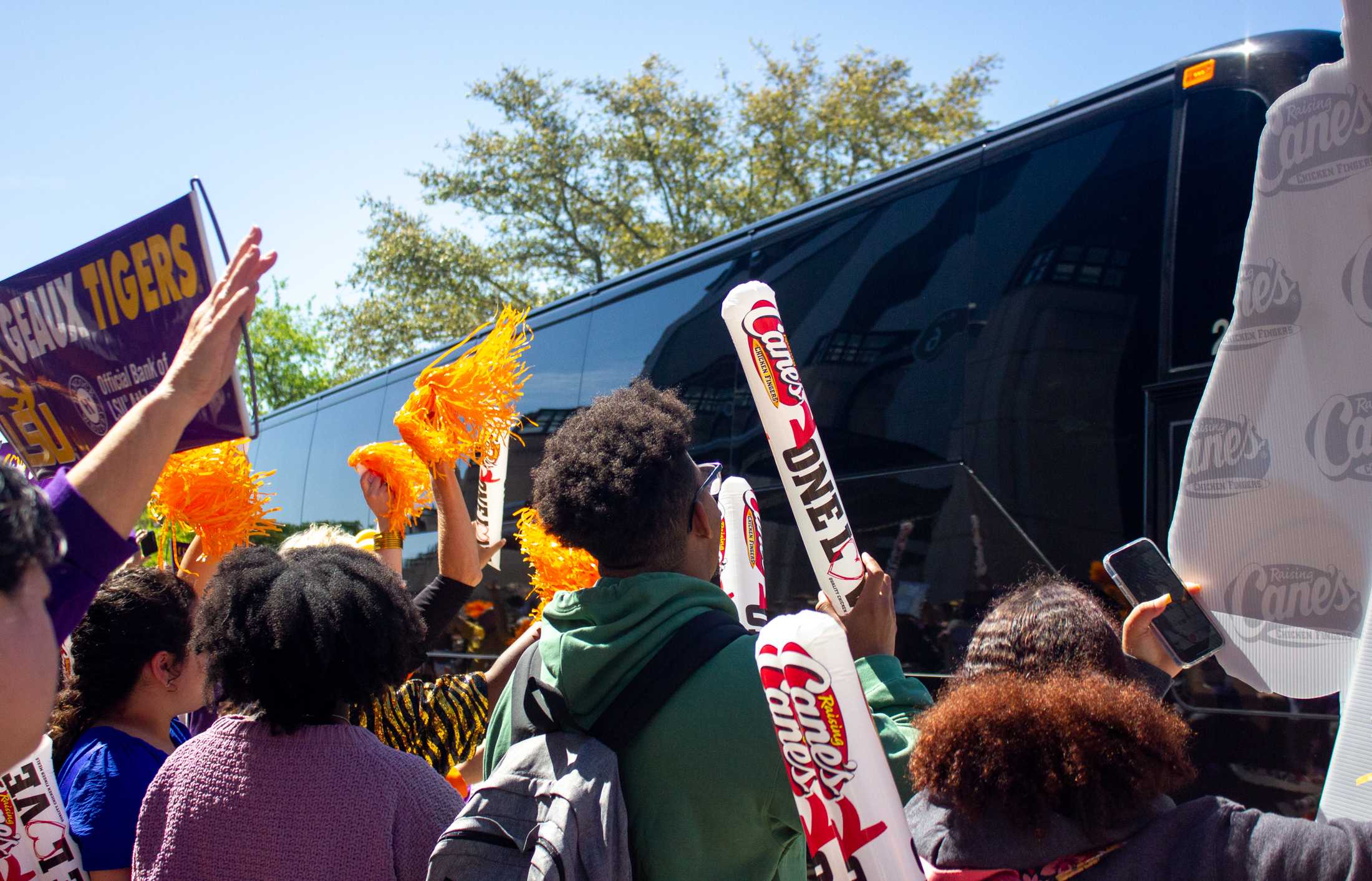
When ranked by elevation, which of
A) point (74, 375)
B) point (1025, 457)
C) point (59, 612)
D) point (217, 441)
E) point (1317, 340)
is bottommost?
point (1025, 457)

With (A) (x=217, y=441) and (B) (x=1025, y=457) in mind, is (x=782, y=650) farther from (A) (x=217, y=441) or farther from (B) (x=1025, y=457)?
(B) (x=1025, y=457)

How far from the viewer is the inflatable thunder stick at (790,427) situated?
7.70ft

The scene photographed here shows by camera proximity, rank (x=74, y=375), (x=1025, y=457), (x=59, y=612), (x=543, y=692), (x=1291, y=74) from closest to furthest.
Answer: (x=59, y=612)
(x=543, y=692)
(x=74, y=375)
(x=1291, y=74)
(x=1025, y=457)

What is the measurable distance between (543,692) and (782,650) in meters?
0.46

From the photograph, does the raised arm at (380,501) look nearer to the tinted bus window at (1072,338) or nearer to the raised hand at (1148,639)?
the tinted bus window at (1072,338)

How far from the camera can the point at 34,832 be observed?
2029 mm

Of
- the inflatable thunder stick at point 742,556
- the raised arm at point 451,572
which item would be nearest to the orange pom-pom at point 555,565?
the raised arm at point 451,572

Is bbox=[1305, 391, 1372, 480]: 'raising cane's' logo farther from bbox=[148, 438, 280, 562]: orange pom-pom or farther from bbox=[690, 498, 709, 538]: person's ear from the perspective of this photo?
bbox=[148, 438, 280, 562]: orange pom-pom

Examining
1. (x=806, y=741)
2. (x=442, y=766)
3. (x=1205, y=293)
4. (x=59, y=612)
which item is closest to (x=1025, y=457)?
(x=1205, y=293)

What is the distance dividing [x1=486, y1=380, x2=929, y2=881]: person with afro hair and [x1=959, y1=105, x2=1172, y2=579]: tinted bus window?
1.56m

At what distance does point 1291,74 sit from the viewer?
3.01m

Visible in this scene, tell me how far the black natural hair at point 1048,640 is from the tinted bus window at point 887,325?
2.02 meters

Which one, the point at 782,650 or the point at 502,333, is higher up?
the point at 502,333

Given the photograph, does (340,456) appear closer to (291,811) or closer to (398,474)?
(398,474)
